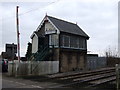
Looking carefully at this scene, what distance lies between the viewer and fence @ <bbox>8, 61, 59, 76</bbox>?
23.8m

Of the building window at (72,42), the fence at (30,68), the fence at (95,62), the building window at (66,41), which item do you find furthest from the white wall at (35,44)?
the fence at (95,62)

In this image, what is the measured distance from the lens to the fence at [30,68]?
23.8 meters

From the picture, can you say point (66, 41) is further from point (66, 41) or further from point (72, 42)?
point (72, 42)

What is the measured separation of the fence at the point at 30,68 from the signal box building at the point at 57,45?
156cm

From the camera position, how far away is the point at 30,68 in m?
24.8

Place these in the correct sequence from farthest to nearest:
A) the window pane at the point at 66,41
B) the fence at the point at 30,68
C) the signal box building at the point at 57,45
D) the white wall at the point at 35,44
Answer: the white wall at the point at 35,44 < the window pane at the point at 66,41 < the signal box building at the point at 57,45 < the fence at the point at 30,68

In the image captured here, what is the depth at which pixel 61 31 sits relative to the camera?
94.7ft

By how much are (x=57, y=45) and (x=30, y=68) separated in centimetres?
567

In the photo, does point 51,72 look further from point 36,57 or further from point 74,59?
point 74,59

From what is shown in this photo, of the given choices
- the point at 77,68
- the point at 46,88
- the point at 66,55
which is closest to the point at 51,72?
the point at 66,55

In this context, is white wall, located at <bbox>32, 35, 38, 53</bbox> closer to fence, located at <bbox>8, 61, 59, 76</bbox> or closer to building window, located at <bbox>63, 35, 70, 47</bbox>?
building window, located at <bbox>63, 35, 70, 47</bbox>

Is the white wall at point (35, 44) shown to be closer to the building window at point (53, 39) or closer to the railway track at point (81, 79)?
the building window at point (53, 39)

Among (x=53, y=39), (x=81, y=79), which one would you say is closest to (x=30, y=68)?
(x=53, y=39)

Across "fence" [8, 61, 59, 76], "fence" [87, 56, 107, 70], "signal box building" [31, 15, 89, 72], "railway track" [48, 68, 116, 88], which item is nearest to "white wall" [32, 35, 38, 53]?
"signal box building" [31, 15, 89, 72]
